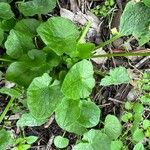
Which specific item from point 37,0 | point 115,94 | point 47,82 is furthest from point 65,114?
point 37,0

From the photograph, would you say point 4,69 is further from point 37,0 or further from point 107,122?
point 107,122

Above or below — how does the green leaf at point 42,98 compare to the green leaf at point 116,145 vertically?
above

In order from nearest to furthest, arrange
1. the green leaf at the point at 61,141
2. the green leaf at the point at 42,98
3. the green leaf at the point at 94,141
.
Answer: the green leaf at the point at 42,98 → the green leaf at the point at 94,141 → the green leaf at the point at 61,141

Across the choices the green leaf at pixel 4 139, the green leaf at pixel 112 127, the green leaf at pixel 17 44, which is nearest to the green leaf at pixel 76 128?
the green leaf at pixel 112 127

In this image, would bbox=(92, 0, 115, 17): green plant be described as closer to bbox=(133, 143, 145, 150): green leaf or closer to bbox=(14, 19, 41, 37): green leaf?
bbox=(14, 19, 41, 37): green leaf

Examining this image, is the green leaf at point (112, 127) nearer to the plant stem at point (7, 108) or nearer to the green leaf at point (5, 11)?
the plant stem at point (7, 108)

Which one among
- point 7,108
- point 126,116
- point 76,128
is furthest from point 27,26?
point 126,116
